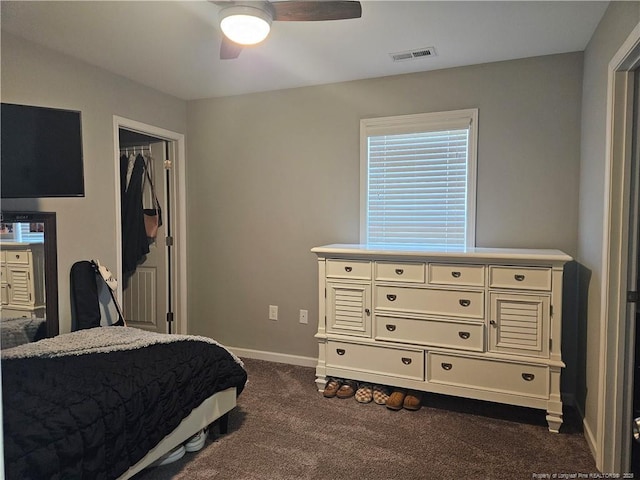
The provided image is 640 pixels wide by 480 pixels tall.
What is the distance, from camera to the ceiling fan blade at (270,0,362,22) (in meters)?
1.95

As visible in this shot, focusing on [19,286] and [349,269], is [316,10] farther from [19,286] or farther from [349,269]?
[19,286]

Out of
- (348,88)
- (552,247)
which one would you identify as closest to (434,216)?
(552,247)

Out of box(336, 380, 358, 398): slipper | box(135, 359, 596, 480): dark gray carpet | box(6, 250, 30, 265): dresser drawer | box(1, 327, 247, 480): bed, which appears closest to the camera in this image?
box(1, 327, 247, 480): bed

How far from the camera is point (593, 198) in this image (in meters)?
2.48

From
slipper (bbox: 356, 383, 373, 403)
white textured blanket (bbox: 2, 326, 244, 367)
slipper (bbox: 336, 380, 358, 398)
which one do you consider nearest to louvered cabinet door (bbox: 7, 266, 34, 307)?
white textured blanket (bbox: 2, 326, 244, 367)

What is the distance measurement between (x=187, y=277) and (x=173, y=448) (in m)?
2.09

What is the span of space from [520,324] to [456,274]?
19.3 inches

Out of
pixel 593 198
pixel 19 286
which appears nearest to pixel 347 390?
pixel 593 198

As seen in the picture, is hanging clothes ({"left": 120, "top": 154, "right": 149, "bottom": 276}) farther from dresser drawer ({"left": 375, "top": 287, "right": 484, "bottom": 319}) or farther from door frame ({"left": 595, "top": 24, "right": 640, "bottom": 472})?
door frame ({"left": 595, "top": 24, "right": 640, "bottom": 472})

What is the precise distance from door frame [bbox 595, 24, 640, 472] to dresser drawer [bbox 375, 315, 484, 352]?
738 millimetres

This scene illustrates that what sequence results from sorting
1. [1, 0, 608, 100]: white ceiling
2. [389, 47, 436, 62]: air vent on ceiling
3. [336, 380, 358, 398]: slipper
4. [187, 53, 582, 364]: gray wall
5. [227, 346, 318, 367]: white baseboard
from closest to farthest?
[1, 0, 608, 100]: white ceiling, [389, 47, 436, 62]: air vent on ceiling, [187, 53, 582, 364]: gray wall, [336, 380, 358, 398]: slipper, [227, 346, 318, 367]: white baseboard

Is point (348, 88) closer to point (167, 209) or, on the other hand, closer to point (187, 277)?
point (167, 209)

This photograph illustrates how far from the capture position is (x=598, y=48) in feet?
7.95

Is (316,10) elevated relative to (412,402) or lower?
elevated
